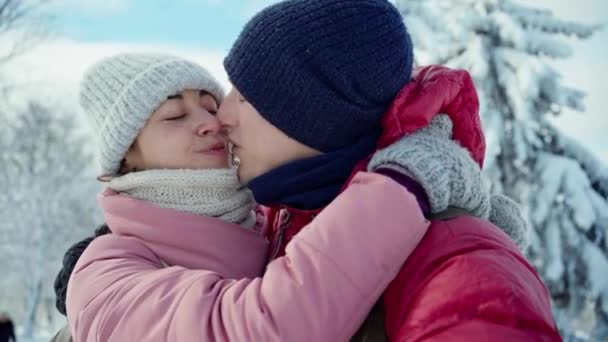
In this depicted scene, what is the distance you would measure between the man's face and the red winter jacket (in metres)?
0.26

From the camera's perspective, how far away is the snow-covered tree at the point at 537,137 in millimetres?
11734

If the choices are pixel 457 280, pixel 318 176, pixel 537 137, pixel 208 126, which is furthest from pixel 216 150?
pixel 537 137

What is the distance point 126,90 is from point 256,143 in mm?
638

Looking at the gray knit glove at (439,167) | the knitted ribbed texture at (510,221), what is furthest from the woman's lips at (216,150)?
the knitted ribbed texture at (510,221)

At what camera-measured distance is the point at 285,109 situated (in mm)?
2162

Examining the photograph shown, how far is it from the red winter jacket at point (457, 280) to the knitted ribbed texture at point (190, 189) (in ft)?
2.01

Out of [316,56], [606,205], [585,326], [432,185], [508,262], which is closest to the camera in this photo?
[508,262]

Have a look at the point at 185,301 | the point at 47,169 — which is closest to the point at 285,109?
the point at 185,301

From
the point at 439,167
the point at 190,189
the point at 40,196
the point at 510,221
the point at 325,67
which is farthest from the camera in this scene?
the point at 40,196

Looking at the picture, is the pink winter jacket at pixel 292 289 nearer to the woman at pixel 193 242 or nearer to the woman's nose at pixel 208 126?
the woman at pixel 193 242

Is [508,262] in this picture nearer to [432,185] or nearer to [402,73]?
[432,185]

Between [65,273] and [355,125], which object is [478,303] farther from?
[65,273]

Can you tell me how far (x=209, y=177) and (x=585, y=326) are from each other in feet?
38.7

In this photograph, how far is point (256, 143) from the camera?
2250 millimetres
